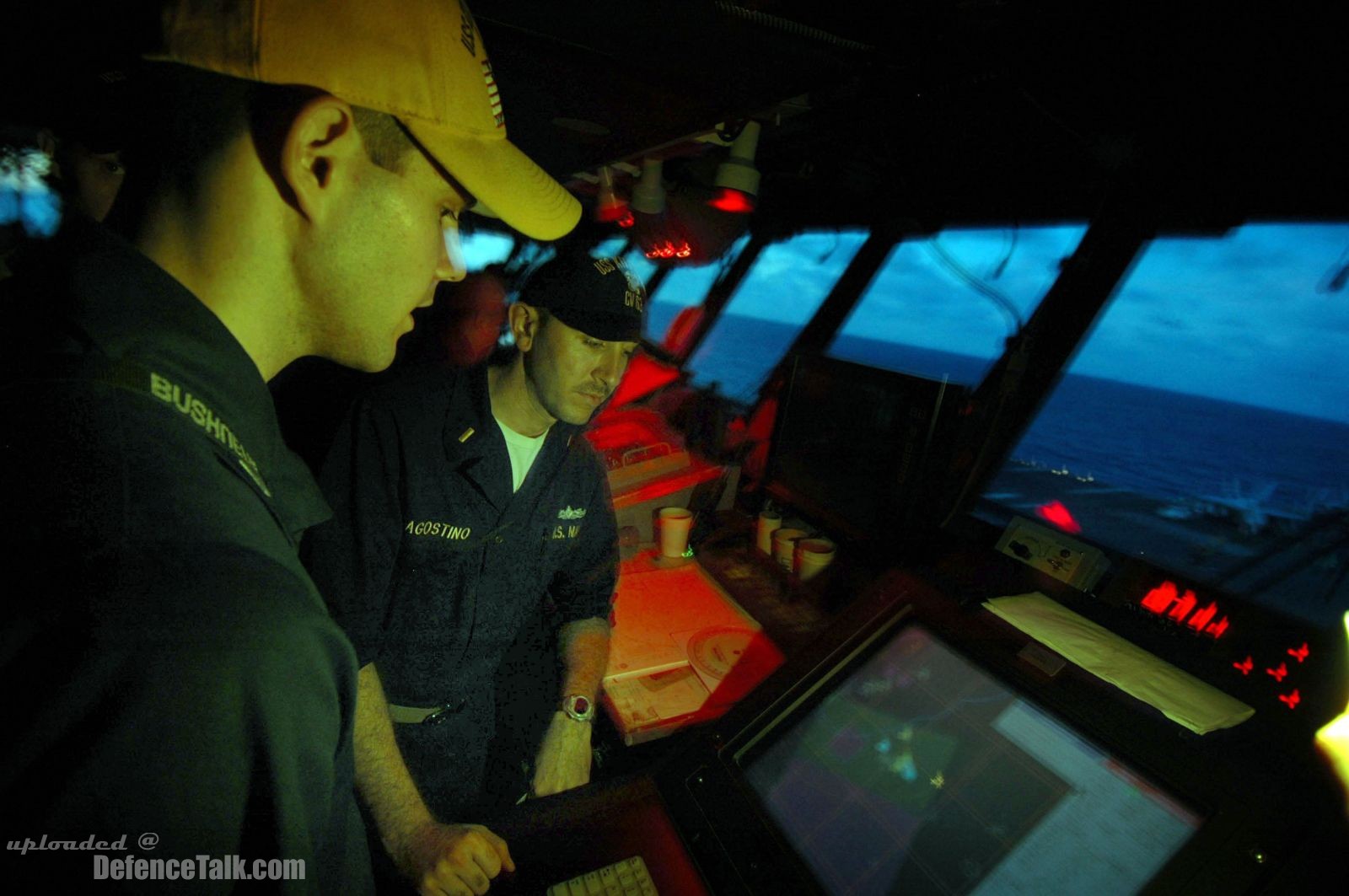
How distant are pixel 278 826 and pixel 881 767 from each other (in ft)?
3.15

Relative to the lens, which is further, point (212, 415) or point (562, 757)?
point (562, 757)

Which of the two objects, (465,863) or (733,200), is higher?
(733,200)

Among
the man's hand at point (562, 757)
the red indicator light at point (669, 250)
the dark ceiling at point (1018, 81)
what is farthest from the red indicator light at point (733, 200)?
the man's hand at point (562, 757)

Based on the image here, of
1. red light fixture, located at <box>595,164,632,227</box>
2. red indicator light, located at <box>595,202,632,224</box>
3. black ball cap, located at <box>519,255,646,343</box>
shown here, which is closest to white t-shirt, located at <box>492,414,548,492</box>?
black ball cap, located at <box>519,255,646,343</box>

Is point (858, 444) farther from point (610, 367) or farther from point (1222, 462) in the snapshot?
point (1222, 462)

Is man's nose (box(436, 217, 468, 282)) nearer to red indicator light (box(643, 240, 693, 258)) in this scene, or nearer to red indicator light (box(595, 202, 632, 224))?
red indicator light (box(595, 202, 632, 224))

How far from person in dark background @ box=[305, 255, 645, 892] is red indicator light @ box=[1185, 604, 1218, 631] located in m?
1.44

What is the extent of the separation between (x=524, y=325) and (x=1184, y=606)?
1.81 metres

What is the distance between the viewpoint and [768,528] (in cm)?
230

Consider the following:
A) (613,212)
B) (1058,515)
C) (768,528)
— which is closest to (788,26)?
(1058,515)

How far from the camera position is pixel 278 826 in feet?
1.61

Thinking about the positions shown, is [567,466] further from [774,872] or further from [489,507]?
[774,872]

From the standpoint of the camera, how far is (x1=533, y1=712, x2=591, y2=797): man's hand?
4.99 ft

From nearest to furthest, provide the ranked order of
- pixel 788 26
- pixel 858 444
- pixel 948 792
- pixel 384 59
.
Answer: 1. pixel 384 59
2. pixel 948 792
3. pixel 788 26
4. pixel 858 444
